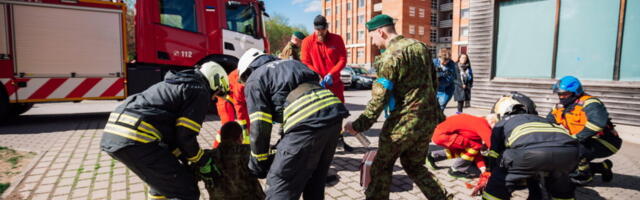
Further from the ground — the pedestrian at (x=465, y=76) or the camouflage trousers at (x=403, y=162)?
the pedestrian at (x=465, y=76)

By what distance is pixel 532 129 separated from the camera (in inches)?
113

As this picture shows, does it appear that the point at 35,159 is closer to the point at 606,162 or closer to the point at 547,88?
the point at 606,162

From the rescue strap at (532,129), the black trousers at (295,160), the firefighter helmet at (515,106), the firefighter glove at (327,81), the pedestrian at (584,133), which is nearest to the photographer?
the black trousers at (295,160)

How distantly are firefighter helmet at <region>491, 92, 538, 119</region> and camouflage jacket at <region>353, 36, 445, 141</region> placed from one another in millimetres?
936

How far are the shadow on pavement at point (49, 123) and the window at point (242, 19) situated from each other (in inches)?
143

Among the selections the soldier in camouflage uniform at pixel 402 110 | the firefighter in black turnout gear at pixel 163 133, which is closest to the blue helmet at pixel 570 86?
the soldier in camouflage uniform at pixel 402 110

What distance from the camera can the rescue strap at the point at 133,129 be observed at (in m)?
2.33

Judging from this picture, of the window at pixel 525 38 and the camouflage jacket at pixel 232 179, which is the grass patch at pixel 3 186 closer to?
the camouflage jacket at pixel 232 179

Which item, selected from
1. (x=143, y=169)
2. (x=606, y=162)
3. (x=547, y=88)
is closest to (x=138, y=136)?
(x=143, y=169)

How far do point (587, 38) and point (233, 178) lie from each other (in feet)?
26.6

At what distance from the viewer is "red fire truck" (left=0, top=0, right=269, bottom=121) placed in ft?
24.2

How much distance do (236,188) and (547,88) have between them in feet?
25.7

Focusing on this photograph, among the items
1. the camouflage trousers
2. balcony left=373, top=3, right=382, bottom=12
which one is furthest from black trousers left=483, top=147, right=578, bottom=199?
balcony left=373, top=3, right=382, bottom=12

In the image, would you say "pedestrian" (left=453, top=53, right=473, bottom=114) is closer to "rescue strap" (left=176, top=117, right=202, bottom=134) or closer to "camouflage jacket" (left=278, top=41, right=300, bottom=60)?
"camouflage jacket" (left=278, top=41, right=300, bottom=60)
